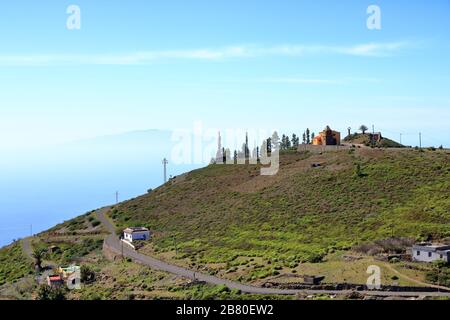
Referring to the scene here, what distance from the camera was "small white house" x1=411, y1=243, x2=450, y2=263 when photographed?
42.5m

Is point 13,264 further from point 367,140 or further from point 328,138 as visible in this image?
point 367,140

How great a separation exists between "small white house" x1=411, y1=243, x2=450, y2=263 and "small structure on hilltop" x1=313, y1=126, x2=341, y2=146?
51.7 metres

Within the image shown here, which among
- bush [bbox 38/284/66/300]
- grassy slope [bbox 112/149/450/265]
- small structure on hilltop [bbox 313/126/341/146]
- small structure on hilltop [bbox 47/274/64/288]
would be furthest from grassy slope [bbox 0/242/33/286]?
small structure on hilltop [bbox 313/126/341/146]

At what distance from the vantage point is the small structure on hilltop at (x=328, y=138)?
95406 mm

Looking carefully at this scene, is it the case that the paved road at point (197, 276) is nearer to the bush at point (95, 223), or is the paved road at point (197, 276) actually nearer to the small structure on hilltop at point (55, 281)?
the bush at point (95, 223)

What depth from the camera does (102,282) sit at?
51719mm

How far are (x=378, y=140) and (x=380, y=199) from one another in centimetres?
4202

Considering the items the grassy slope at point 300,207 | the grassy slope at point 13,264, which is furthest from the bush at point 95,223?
the grassy slope at point 13,264

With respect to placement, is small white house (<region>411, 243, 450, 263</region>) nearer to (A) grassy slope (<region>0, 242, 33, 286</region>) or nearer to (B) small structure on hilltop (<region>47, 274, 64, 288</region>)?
(B) small structure on hilltop (<region>47, 274, 64, 288</region>)

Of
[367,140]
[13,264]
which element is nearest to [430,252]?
[13,264]

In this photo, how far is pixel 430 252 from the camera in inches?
1698

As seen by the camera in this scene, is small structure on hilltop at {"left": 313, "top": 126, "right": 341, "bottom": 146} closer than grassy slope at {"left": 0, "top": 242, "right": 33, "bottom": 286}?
No

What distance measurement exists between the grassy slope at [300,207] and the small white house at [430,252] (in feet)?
17.6
